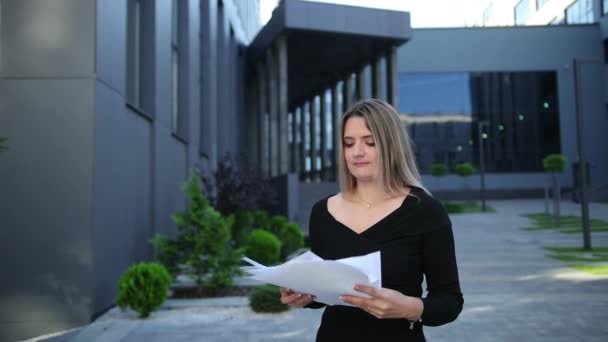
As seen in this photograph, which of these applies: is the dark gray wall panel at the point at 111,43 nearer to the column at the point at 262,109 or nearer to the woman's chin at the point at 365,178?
the woman's chin at the point at 365,178

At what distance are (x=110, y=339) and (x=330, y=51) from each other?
2294cm

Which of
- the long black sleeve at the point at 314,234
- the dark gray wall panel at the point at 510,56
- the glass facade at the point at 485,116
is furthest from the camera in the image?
the glass facade at the point at 485,116

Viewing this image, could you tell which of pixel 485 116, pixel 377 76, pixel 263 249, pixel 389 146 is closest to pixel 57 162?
pixel 263 249

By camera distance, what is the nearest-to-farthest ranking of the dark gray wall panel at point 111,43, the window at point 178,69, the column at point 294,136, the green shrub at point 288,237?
the dark gray wall panel at point 111,43
the window at point 178,69
the green shrub at point 288,237
the column at point 294,136

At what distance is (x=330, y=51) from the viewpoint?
27672 millimetres

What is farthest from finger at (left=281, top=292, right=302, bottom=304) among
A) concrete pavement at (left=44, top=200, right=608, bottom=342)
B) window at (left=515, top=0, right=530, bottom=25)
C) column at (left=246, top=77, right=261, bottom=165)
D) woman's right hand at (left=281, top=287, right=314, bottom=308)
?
window at (left=515, top=0, right=530, bottom=25)

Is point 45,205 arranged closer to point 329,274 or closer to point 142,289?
point 142,289

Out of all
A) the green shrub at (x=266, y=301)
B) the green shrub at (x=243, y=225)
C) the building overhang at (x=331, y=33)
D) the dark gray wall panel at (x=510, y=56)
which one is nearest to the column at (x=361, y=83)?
the building overhang at (x=331, y=33)

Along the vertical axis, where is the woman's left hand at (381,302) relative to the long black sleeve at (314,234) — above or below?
below

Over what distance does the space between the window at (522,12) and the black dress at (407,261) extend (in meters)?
54.7

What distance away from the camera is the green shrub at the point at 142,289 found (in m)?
7.33

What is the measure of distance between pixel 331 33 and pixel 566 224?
11.7 meters

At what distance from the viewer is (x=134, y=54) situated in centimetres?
1044

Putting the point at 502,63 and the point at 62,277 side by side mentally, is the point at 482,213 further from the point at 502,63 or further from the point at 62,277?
the point at 62,277
